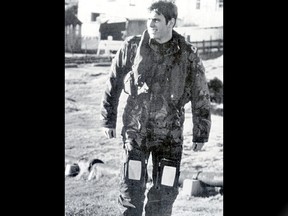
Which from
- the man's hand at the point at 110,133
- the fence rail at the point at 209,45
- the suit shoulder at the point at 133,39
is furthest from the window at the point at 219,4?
the man's hand at the point at 110,133

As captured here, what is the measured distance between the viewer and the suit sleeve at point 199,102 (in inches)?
163

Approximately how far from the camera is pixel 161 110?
4.13 metres

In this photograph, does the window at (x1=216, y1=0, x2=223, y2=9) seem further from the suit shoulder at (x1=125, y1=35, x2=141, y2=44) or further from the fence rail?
the suit shoulder at (x1=125, y1=35, x2=141, y2=44)

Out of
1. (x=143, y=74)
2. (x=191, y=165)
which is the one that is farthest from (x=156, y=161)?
(x=143, y=74)

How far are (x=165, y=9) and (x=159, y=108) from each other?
22.1 inches

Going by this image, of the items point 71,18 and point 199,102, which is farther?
point 71,18

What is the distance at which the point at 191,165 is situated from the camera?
415cm

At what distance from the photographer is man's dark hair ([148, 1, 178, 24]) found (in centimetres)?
416

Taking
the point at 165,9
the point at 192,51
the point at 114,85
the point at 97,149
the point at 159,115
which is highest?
the point at 165,9

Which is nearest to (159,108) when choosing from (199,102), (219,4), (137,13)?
(199,102)

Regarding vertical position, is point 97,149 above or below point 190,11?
below

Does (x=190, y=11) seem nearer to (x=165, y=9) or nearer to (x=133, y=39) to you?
(x=165, y=9)

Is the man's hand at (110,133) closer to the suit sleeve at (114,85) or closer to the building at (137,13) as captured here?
the suit sleeve at (114,85)
